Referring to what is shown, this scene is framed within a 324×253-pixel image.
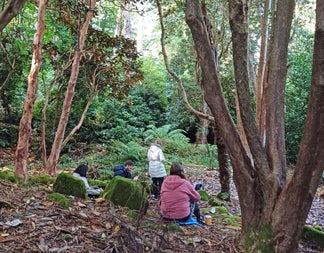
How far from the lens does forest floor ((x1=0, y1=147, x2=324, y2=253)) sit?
11.5ft

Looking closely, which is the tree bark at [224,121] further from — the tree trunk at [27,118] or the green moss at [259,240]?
the tree trunk at [27,118]

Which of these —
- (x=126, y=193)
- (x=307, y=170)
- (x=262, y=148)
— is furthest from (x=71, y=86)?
(x=307, y=170)

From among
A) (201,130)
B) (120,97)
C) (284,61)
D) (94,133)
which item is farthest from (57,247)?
(201,130)

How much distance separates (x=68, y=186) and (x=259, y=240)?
320 cm

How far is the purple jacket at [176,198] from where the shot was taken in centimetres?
538

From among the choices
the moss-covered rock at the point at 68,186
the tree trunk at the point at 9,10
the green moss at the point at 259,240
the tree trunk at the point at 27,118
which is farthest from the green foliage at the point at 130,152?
the tree trunk at the point at 9,10

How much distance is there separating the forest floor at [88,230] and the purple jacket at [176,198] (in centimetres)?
24

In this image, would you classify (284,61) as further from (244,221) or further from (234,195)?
(234,195)

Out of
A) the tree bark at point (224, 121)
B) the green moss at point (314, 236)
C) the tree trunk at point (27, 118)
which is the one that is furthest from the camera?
the tree trunk at point (27, 118)

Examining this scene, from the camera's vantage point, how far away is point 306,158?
310cm

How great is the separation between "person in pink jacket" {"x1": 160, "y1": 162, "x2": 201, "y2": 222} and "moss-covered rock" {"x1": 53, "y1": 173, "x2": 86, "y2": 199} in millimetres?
1295

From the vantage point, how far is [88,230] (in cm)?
400

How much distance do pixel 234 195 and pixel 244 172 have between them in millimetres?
6224

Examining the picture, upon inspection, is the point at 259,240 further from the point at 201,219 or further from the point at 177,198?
the point at 201,219
